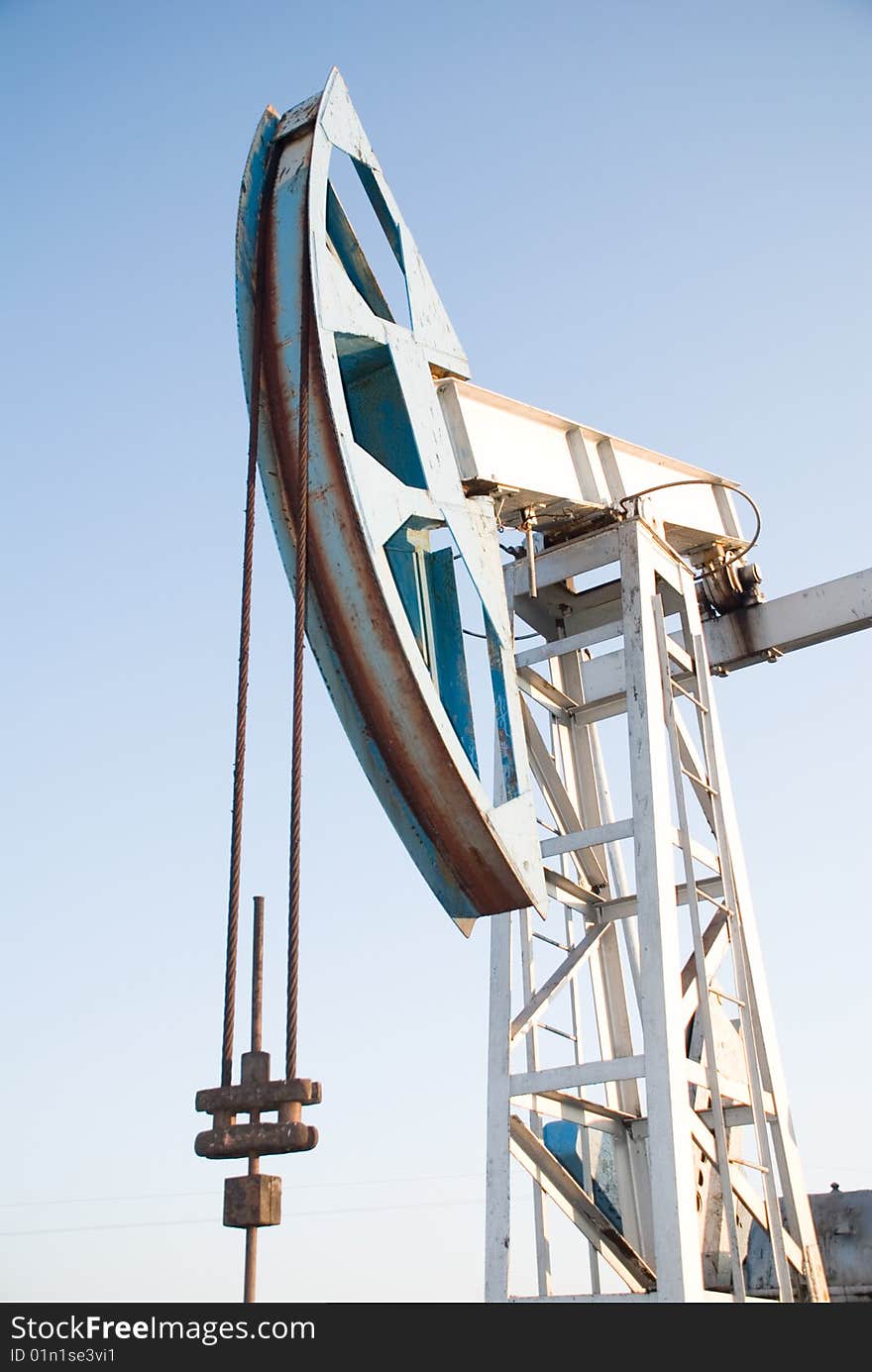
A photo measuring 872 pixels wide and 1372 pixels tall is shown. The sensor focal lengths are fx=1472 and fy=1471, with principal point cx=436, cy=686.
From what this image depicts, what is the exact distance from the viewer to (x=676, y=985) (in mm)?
7027

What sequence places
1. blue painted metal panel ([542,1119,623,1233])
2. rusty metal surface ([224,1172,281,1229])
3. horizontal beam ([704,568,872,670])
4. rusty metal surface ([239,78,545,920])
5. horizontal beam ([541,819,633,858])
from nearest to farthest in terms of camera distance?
rusty metal surface ([224,1172,281,1229]) < rusty metal surface ([239,78,545,920]) < horizontal beam ([541,819,633,858]) < blue painted metal panel ([542,1119,623,1233]) < horizontal beam ([704,568,872,670])

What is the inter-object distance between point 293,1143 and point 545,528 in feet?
16.5

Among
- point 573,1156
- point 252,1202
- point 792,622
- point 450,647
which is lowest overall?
point 252,1202

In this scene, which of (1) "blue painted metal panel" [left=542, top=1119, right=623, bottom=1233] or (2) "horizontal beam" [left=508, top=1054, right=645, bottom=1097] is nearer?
(2) "horizontal beam" [left=508, top=1054, right=645, bottom=1097]

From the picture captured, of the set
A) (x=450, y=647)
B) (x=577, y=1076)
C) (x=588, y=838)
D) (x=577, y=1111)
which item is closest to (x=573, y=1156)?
(x=577, y=1111)

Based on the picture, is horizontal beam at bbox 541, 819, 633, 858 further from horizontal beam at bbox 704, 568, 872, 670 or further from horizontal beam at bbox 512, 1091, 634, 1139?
horizontal beam at bbox 704, 568, 872, 670

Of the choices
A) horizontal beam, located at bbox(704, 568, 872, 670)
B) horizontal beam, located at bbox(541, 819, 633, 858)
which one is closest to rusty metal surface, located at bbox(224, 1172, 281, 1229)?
horizontal beam, located at bbox(541, 819, 633, 858)

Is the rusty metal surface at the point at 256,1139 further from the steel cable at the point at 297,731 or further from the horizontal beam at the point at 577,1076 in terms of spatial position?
the horizontal beam at the point at 577,1076

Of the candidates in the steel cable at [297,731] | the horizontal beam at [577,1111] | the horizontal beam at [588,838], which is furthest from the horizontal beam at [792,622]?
the steel cable at [297,731]

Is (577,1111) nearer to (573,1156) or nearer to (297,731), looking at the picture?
(573,1156)

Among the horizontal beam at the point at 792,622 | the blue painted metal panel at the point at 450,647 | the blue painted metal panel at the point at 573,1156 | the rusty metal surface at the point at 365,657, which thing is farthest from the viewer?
the horizontal beam at the point at 792,622

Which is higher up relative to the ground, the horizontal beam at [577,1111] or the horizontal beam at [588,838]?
the horizontal beam at [588,838]

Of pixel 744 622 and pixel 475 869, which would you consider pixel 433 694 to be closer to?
pixel 475 869
